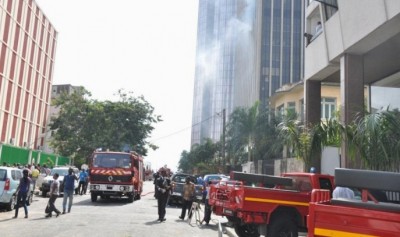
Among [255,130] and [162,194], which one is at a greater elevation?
[255,130]

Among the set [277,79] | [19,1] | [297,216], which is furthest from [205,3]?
[297,216]

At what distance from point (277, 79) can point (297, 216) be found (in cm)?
8904

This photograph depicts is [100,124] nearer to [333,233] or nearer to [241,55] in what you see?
[333,233]

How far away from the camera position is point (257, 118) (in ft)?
148

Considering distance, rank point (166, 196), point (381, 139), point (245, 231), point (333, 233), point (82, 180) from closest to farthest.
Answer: point (333, 233), point (381, 139), point (245, 231), point (166, 196), point (82, 180)

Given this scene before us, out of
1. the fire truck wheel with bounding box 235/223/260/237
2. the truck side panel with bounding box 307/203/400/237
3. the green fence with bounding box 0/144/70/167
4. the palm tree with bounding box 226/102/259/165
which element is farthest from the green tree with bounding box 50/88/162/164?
the truck side panel with bounding box 307/203/400/237

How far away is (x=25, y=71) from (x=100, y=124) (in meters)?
12.2

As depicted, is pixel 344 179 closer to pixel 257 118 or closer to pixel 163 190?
pixel 163 190

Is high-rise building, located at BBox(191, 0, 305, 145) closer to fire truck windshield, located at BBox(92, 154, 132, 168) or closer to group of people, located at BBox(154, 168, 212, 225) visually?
fire truck windshield, located at BBox(92, 154, 132, 168)

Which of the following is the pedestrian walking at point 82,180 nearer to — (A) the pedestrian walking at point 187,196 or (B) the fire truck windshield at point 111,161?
(B) the fire truck windshield at point 111,161

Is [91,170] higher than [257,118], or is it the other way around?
[257,118]

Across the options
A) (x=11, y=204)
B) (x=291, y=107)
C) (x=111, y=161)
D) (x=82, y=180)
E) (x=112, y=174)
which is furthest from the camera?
(x=291, y=107)

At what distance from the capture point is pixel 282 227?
35.7 feet

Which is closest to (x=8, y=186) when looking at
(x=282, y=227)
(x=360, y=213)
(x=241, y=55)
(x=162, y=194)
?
(x=162, y=194)
